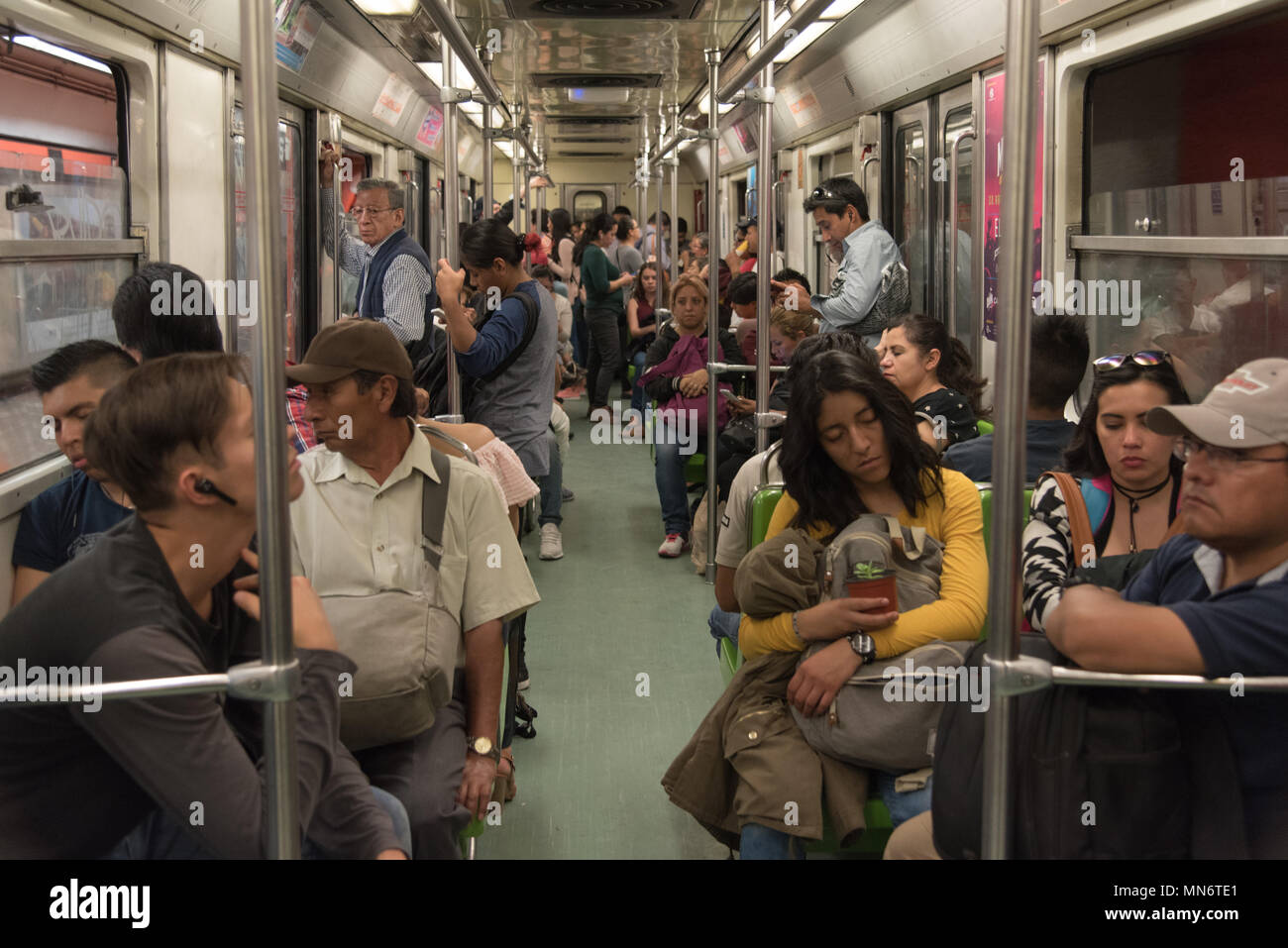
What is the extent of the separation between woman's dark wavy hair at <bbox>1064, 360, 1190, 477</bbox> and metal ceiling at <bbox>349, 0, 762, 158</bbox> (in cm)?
451

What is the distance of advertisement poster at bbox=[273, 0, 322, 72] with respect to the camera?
553cm

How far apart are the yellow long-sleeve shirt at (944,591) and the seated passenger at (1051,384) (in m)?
0.44

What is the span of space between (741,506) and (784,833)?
2.83 feet

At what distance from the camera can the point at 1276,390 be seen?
4.77ft

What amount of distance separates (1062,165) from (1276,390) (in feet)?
9.74

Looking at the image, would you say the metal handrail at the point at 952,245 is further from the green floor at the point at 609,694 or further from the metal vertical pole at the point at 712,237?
the green floor at the point at 609,694

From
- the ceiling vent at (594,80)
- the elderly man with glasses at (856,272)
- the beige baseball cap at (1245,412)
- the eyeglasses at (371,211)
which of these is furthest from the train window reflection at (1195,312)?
the ceiling vent at (594,80)

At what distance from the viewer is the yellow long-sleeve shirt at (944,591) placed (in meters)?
2.29

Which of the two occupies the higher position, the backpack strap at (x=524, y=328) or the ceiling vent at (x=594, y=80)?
the ceiling vent at (x=594, y=80)

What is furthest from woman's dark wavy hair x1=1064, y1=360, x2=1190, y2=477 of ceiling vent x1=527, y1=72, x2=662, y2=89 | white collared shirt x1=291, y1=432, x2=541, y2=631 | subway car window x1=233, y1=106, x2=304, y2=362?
ceiling vent x1=527, y1=72, x2=662, y2=89

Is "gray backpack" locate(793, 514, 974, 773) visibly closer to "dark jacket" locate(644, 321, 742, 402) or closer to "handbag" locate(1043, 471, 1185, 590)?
"handbag" locate(1043, 471, 1185, 590)

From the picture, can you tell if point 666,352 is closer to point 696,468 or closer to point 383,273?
point 696,468

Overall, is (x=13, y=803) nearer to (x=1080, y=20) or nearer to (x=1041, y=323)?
(x=1041, y=323)
